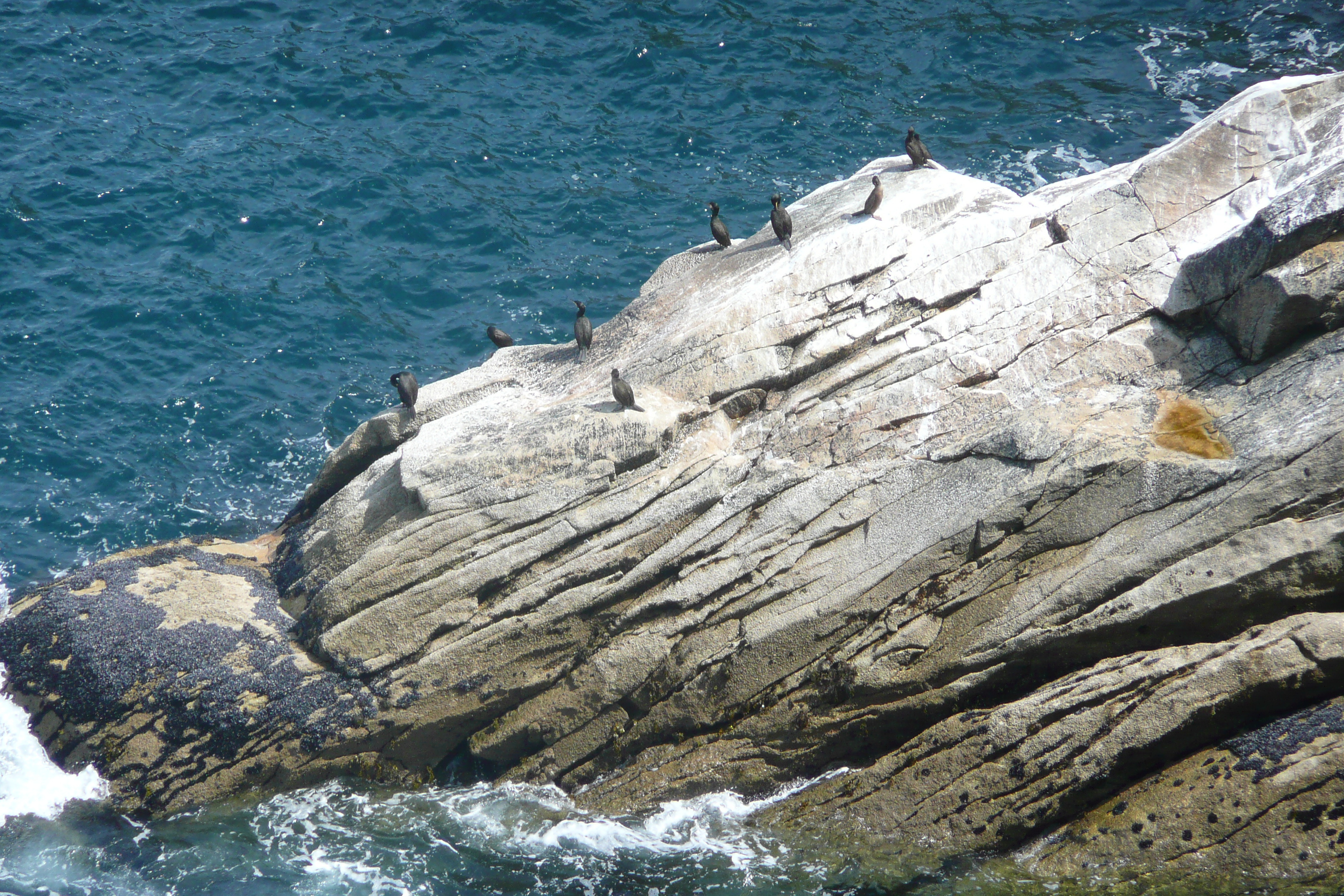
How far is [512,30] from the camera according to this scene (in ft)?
94.7

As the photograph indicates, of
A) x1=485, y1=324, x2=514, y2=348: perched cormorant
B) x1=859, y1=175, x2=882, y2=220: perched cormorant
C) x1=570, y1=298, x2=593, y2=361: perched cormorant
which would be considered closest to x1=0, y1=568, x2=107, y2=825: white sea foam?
x1=570, y1=298, x2=593, y2=361: perched cormorant

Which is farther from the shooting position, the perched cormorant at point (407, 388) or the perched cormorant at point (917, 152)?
the perched cormorant at point (917, 152)

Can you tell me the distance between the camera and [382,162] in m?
25.5

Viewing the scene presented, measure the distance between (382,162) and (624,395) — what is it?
600 inches

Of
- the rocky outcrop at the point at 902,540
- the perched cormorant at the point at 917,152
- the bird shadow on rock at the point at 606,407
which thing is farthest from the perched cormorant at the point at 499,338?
the perched cormorant at the point at 917,152

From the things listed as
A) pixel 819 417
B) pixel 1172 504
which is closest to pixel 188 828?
pixel 819 417

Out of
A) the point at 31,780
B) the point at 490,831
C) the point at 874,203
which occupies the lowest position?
the point at 490,831

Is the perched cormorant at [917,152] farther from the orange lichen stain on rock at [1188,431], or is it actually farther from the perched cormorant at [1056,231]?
the orange lichen stain on rock at [1188,431]

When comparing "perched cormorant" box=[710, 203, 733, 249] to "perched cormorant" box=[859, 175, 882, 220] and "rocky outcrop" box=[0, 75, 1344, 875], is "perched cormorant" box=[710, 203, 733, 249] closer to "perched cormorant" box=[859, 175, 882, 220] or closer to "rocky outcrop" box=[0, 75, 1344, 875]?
"rocky outcrop" box=[0, 75, 1344, 875]

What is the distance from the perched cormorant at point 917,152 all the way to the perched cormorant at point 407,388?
30.2 ft

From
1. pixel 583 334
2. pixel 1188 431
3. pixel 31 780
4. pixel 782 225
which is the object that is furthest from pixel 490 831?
pixel 1188 431

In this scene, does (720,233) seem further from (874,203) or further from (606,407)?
(606,407)

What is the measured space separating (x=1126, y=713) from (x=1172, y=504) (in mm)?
2601

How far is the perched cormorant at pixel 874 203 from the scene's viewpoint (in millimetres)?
15055
